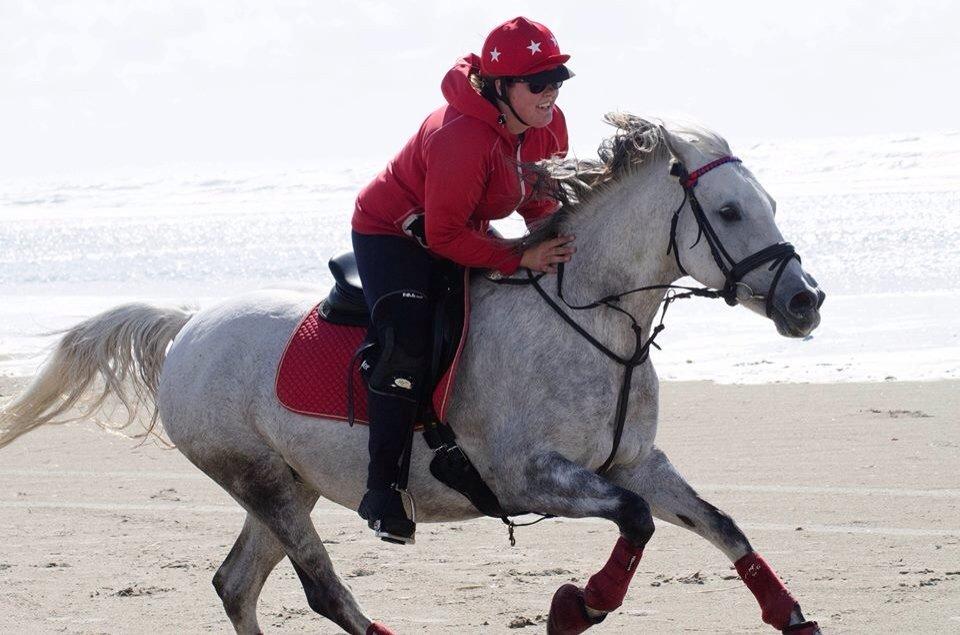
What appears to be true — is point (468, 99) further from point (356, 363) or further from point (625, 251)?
point (356, 363)

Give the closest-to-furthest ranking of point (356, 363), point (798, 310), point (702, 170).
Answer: point (798, 310), point (702, 170), point (356, 363)

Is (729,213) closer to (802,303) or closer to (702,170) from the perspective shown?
(702,170)

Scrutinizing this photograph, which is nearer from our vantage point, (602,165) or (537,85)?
(537,85)

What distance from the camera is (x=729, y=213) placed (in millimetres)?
4582

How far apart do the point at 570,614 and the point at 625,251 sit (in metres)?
1.35

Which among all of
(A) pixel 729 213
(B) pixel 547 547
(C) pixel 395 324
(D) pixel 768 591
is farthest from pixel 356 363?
(B) pixel 547 547

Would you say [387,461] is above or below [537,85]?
below

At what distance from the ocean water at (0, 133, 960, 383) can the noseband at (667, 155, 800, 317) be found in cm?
217

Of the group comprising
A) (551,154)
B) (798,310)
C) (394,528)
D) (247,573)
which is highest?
(551,154)

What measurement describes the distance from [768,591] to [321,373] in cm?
192

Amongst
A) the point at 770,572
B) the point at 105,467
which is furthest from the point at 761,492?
the point at 105,467

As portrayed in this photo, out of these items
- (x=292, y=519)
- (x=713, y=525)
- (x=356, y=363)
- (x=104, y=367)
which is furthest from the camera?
(x=104, y=367)

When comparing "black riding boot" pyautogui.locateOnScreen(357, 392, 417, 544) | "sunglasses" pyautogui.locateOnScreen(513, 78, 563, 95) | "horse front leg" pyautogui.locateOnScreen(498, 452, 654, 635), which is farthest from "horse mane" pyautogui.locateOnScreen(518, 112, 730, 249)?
→ "horse front leg" pyautogui.locateOnScreen(498, 452, 654, 635)

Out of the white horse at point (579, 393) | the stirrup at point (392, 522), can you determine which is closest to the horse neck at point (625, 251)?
the white horse at point (579, 393)
